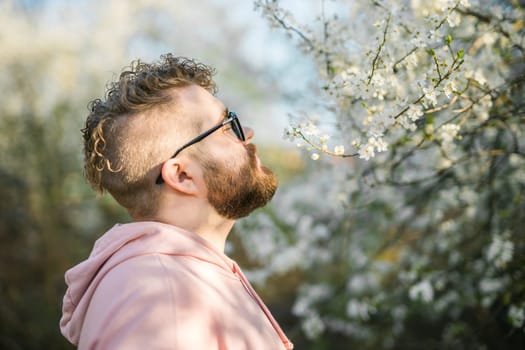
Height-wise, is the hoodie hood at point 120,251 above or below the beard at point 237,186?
below

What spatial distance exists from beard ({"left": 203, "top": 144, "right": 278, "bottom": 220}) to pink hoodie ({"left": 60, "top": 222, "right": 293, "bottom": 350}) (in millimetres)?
173

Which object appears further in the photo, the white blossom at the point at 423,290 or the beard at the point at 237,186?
the white blossom at the point at 423,290

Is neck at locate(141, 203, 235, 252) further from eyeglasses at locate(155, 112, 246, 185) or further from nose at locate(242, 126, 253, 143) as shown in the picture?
nose at locate(242, 126, 253, 143)

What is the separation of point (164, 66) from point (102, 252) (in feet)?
2.41

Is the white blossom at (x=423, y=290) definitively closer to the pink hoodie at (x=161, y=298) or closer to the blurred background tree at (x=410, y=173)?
the blurred background tree at (x=410, y=173)

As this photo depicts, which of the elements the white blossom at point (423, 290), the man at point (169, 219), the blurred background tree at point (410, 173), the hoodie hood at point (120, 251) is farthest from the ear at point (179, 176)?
the white blossom at point (423, 290)

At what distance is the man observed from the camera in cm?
124

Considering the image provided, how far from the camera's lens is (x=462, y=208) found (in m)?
3.52

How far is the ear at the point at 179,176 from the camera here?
160cm

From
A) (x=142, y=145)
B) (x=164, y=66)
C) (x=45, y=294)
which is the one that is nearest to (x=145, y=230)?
(x=142, y=145)

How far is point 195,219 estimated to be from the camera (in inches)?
63.7

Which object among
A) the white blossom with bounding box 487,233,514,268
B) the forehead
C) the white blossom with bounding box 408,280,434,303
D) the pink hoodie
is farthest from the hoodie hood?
the white blossom with bounding box 487,233,514,268

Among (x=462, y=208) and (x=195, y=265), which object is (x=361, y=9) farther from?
(x=462, y=208)

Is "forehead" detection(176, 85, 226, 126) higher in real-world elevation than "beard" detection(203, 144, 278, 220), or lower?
higher
